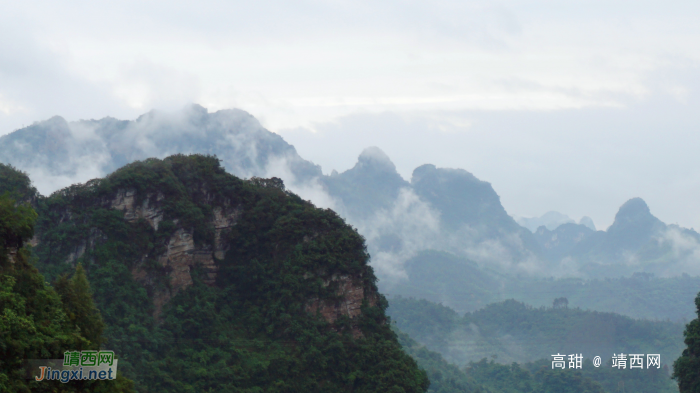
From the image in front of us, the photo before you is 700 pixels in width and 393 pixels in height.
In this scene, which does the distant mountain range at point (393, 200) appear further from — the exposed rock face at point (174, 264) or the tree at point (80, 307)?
the tree at point (80, 307)

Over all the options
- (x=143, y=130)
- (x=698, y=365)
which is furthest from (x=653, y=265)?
(x=698, y=365)

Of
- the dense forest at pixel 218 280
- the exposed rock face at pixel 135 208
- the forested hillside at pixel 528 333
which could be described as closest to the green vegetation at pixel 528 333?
the forested hillside at pixel 528 333

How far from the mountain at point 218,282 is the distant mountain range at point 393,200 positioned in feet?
192

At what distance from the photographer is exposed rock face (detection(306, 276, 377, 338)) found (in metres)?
26.7

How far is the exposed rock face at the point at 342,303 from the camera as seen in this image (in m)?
26.7

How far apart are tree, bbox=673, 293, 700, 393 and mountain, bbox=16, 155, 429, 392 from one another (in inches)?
386

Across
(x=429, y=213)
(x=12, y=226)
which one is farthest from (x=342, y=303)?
(x=429, y=213)

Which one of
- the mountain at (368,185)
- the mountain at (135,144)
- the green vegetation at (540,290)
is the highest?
the mountain at (368,185)

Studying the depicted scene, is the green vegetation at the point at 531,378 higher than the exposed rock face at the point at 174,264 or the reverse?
the reverse

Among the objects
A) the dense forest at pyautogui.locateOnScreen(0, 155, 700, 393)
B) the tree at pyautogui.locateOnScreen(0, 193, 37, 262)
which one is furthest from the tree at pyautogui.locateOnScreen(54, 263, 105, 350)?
the dense forest at pyautogui.locateOnScreen(0, 155, 700, 393)

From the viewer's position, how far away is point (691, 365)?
2442 cm

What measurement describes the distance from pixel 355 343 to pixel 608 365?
155ft

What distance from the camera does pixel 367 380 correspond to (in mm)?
24750

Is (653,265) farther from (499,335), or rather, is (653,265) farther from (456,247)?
(499,335)
